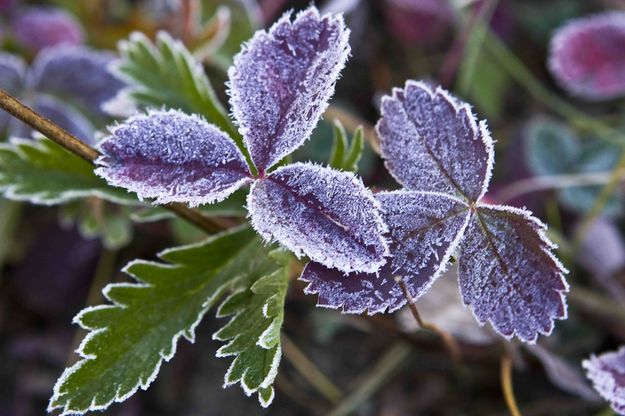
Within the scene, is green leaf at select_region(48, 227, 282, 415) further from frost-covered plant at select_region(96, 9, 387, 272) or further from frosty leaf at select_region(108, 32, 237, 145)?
frosty leaf at select_region(108, 32, 237, 145)

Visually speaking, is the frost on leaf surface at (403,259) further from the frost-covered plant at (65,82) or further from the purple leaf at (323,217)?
the frost-covered plant at (65,82)

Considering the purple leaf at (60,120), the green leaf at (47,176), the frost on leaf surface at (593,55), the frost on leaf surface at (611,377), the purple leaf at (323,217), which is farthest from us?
the frost on leaf surface at (593,55)

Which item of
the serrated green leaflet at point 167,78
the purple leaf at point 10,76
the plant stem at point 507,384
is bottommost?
the plant stem at point 507,384

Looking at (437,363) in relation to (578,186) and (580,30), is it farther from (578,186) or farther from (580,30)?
(580,30)

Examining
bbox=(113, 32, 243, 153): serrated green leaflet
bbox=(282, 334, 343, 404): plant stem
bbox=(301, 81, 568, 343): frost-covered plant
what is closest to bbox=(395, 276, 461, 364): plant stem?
bbox=(301, 81, 568, 343): frost-covered plant

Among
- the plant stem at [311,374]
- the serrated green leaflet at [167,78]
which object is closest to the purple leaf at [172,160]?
the serrated green leaflet at [167,78]

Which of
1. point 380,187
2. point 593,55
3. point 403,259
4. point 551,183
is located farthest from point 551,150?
point 403,259

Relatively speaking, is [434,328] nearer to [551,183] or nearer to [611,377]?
[611,377]
